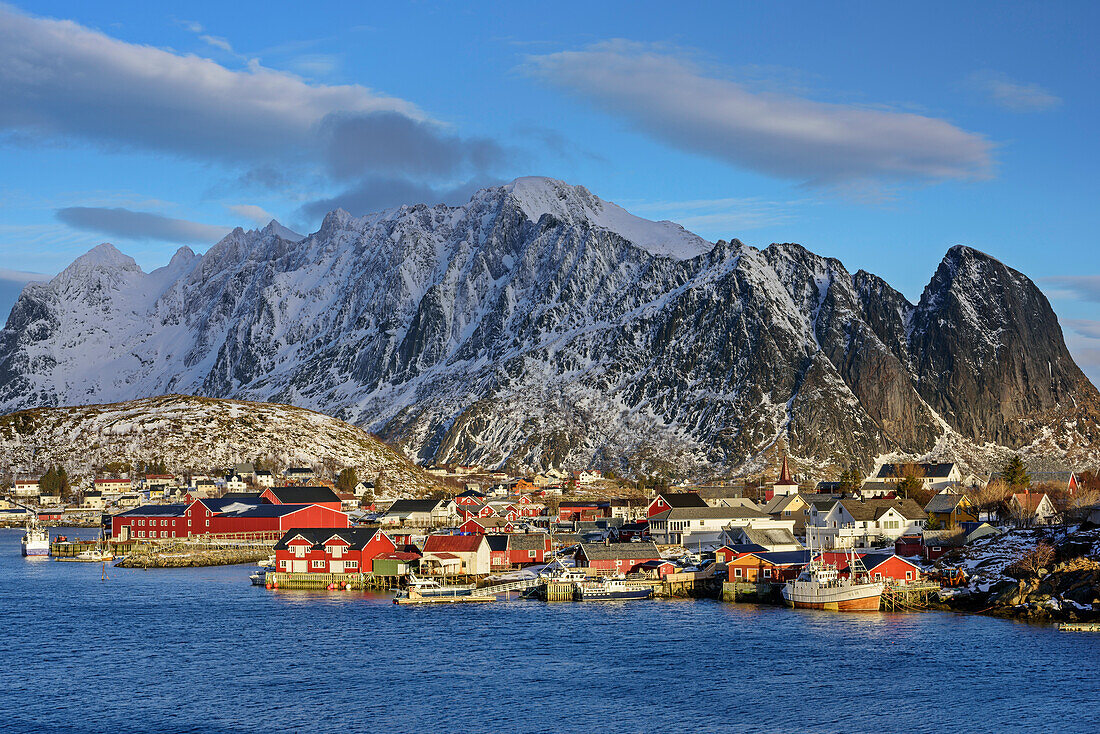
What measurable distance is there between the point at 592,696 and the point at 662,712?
14.8ft

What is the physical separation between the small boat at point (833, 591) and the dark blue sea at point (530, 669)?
2.40 m

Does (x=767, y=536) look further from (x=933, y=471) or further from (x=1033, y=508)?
(x=933, y=471)

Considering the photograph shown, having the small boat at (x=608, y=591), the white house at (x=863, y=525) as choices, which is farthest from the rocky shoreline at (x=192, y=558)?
the white house at (x=863, y=525)

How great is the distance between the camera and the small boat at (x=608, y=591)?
96375mm

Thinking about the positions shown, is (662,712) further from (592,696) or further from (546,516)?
(546,516)

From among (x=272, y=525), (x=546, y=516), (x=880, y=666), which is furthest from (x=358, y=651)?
(x=546, y=516)

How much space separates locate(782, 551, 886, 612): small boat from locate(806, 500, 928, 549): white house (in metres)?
25.3

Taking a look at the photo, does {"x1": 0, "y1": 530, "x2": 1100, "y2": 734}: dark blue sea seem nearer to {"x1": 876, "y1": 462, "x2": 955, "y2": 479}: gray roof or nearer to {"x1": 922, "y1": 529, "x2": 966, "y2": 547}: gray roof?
{"x1": 922, "y1": 529, "x2": 966, "y2": 547}: gray roof

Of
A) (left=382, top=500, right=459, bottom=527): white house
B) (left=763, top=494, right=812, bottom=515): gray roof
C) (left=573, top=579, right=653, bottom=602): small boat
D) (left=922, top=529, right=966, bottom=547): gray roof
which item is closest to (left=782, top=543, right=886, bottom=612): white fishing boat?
(left=573, top=579, right=653, bottom=602): small boat

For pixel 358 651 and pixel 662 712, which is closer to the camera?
pixel 662 712

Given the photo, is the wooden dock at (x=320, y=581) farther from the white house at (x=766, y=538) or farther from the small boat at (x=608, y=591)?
the white house at (x=766, y=538)

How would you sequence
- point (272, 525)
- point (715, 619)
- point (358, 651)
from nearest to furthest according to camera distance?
point (358, 651) < point (715, 619) < point (272, 525)

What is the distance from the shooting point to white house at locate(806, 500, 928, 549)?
389 feet

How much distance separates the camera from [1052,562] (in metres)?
88.6
